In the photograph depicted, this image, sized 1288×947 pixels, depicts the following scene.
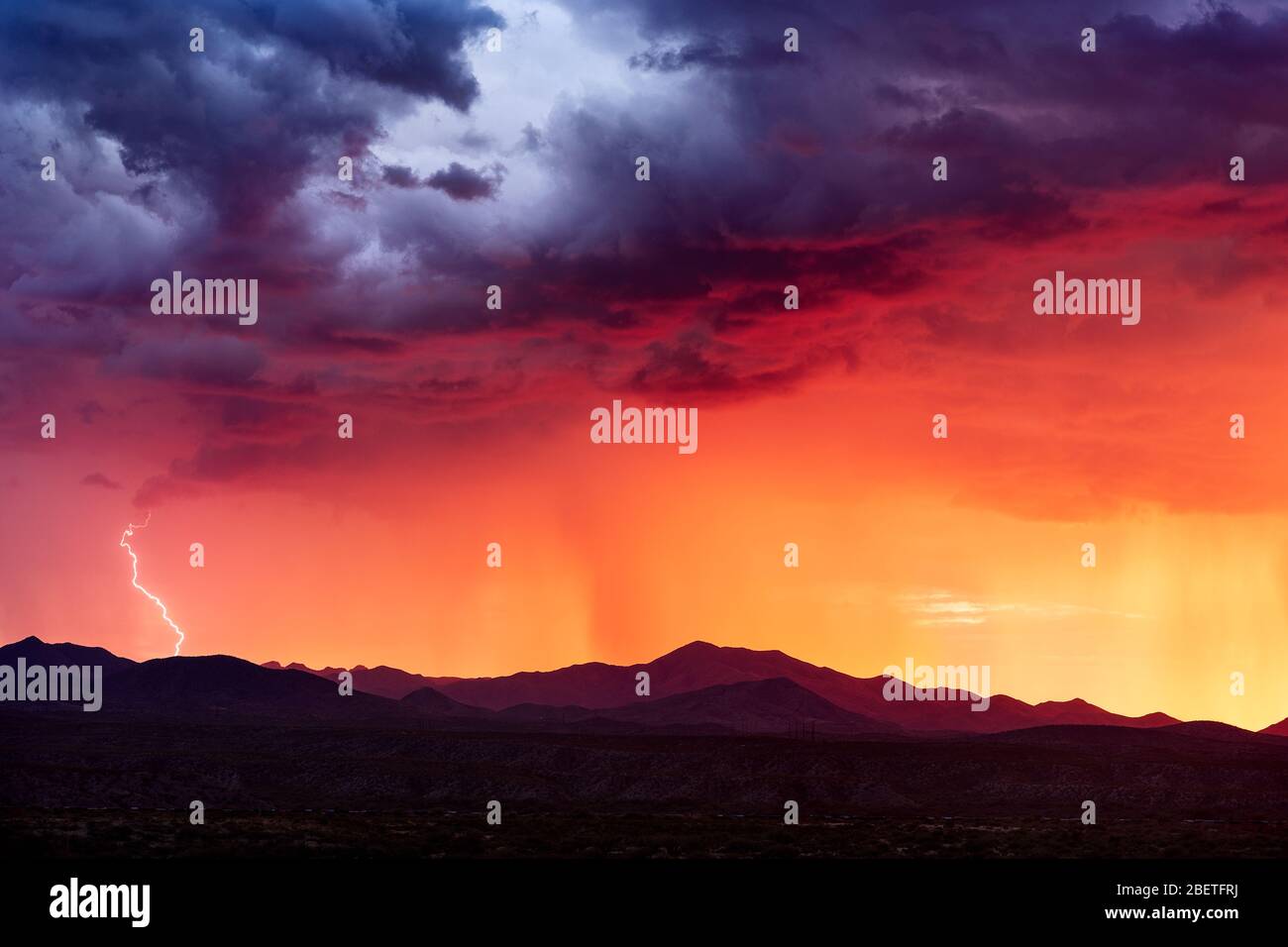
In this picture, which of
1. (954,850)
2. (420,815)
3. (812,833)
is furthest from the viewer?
(420,815)

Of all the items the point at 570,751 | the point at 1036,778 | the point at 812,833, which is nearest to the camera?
the point at 812,833

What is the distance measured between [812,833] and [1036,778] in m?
64.1
